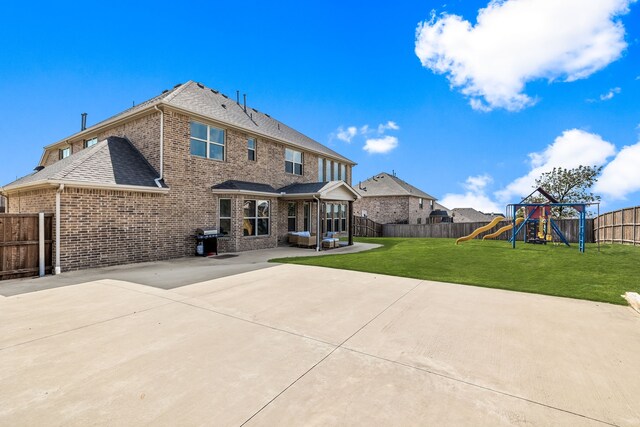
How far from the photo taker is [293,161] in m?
19.2

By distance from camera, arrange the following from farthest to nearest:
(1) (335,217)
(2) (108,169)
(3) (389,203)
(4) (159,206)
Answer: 1. (3) (389,203)
2. (1) (335,217)
3. (4) (159,206)
4. (2) (108,169)

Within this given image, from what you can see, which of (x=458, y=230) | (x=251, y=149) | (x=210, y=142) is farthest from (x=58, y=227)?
(x=458, y=230)

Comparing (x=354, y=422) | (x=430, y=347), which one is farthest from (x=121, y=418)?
(x=430, y=347)

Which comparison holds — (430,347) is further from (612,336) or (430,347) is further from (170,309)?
(170,309)

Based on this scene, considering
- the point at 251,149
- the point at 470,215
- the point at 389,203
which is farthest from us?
the point at 470,215

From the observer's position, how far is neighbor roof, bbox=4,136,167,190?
9836 mm

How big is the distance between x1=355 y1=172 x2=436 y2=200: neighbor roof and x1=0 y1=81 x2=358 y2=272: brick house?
55.8ft

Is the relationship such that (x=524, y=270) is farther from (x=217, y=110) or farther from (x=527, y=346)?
(x=217, y=110)

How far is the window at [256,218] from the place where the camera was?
48.9 ft

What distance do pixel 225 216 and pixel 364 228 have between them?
1721cm

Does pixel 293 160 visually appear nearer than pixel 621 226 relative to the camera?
No

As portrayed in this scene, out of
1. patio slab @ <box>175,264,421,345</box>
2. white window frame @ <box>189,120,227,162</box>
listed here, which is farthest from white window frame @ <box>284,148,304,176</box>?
patio slab @ <box>175,264,421,345</box>

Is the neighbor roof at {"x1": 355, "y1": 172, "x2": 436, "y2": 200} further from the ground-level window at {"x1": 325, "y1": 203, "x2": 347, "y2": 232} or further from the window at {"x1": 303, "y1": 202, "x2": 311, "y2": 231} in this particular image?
the window at {"x1": 303, "y1": 202, "x2": 311, "y2": 231}

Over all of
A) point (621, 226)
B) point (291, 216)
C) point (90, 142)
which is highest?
point (90, 142)
